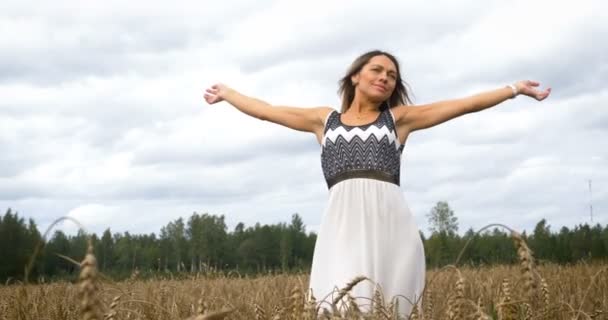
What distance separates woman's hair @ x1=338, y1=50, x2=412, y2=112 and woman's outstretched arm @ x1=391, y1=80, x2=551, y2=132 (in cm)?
20

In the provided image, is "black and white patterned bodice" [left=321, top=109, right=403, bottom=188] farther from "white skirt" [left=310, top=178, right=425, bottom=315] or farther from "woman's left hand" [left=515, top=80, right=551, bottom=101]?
"woman's left hand" [left=515, top=80, right=551, bottom=101]

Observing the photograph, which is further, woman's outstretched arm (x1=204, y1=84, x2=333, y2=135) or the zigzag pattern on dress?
woman's outstretched arm (x1=204, y1=84, x2=333, y2=135)

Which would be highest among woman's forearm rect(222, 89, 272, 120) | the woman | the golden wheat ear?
woman's forearm rect(222, 89, 272, 120)

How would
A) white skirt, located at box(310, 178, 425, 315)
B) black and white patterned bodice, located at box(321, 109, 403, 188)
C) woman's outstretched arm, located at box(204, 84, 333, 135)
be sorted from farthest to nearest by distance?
woman's outstretched arm, located at box(204, 84, 333, 135) < black and white patterned bodice, located at box(321, 109, 403, 188) < white skirt, located at box(310, 178, 425, 315)

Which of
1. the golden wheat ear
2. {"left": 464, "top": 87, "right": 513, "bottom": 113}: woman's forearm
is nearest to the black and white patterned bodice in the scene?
{"left": 464, "top": 87, "right": 513, "bottom": 113}: woman's forearm

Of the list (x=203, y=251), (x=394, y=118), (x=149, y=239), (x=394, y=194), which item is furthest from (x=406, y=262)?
(x=149, y=239)

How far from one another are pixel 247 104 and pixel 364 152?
1.03 meters

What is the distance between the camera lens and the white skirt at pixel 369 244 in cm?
403

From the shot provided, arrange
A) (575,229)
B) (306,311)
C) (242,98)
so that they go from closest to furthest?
(306,311)
(242,98)
(575,229)

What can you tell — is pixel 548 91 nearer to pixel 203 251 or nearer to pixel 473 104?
pixel 473 104

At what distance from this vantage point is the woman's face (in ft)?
14.5

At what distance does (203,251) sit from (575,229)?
27472mm

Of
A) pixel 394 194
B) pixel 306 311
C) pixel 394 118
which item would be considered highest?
pixel 394 118

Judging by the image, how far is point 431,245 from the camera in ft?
148
